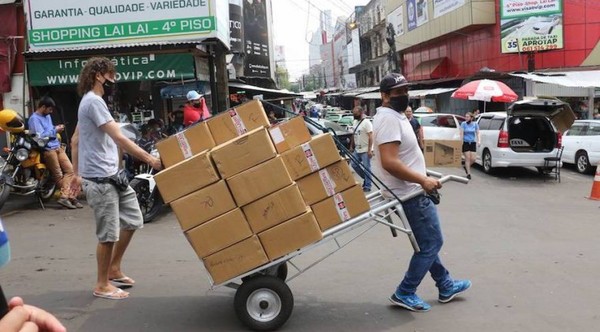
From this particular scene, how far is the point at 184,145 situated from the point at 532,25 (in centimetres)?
2626

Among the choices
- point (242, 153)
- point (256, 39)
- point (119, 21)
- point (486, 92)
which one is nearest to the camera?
point (242, 153)

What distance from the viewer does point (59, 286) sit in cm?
511

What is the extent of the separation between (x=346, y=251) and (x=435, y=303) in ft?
6.18

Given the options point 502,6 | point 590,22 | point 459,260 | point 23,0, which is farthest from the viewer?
point 502,6

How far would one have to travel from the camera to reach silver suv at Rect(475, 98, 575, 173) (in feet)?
43.1

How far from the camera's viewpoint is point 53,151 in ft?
29.1

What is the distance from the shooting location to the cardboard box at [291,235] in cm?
397

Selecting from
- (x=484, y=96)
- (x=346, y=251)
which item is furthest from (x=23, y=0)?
(x=484, y=96)

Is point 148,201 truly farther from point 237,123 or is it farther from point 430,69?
point 430,69

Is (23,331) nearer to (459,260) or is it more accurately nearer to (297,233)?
(297,233)

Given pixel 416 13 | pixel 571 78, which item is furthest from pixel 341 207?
pixel 416 13

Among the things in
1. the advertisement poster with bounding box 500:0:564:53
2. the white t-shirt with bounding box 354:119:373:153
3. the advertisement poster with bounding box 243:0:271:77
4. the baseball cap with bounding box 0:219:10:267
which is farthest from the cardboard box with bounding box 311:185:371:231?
the advertisement poster with bounding box 243:0:271:77

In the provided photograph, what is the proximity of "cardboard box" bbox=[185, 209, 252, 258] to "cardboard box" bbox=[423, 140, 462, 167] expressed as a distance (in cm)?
322

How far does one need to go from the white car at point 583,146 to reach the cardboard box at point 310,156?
1292cm
